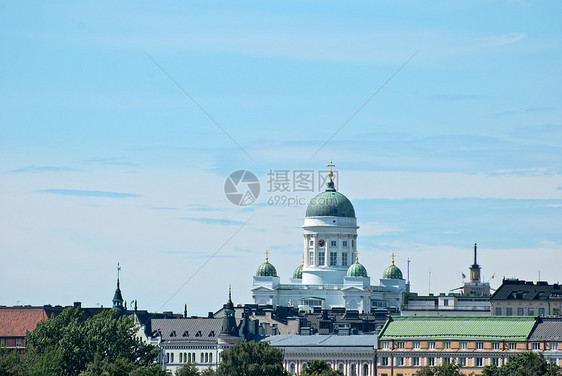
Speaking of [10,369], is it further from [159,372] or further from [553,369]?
[553,369]

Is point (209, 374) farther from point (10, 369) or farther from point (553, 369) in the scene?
point (553, 369)

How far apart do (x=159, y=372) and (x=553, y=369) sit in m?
41.7

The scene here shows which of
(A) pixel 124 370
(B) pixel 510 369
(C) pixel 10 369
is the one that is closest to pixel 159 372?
(A) pixel 124 370

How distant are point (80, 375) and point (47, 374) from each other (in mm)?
3617

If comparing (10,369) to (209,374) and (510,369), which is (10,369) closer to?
(209,374)

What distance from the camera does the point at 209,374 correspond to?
200m

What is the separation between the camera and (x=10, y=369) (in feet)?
617

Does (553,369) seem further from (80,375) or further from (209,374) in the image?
(80,375)

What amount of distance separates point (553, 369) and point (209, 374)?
122ft

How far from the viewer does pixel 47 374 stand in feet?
653

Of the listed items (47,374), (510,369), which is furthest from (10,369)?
(510,369)

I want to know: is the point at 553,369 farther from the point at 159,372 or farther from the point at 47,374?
the point at 47,374

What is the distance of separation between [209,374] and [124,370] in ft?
33.7

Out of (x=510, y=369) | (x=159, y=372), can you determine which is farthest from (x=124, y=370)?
(x=510, y=369)
